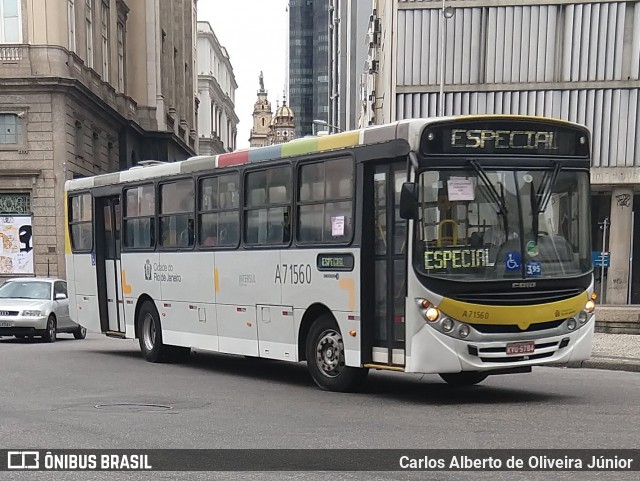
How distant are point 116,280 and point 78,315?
2.04 meters

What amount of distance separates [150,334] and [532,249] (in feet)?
26.0

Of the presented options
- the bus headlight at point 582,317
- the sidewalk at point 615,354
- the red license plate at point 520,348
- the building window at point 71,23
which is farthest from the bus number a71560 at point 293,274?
the building window at point 71,23

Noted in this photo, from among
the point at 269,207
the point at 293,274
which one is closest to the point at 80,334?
the point at 269,207

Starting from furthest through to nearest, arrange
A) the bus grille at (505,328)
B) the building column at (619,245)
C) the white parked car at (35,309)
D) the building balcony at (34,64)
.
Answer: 1. the building balcony at (34,64)
2. the building column at (619,245)
3. the white parked car at (35,309)
4. the bus grille at (505,328)

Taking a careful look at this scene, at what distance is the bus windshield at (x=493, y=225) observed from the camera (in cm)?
978

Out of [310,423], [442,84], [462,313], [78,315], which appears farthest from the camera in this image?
[442,84]

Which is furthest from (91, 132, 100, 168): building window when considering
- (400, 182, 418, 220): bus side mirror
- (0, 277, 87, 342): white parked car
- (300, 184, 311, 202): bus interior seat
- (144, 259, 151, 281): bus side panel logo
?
(400, 182, 418, 220): bus side mirror

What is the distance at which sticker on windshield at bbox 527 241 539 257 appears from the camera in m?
10.0

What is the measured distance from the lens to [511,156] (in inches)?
399

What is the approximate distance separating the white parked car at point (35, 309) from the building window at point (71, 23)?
19.2 meters

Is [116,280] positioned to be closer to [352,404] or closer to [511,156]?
[352,404]

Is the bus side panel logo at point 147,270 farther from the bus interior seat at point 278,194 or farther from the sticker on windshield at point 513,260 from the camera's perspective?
the sticker on windshield at point 513,260

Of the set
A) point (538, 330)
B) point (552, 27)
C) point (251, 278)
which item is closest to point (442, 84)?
point (552, 27)

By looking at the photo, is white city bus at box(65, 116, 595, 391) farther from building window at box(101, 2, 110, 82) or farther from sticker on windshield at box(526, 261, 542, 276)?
building window at box(101, 2, 110, 82)
